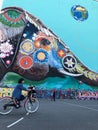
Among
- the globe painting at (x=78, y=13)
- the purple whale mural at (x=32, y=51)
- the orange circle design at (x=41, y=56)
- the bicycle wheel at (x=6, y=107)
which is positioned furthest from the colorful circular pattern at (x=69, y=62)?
the bicycle wheel at (x=6, y=107)

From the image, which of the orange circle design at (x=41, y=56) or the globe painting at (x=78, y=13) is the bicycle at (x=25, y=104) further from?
the globe painting at (x=78, y=13)

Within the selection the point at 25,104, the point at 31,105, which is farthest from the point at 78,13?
the point at 25,104

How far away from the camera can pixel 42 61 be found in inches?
1581

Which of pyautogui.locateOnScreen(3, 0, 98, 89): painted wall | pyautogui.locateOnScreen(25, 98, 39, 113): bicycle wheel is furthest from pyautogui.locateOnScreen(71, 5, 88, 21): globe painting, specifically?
pyautogui.locateOnScreen(25, 98, 39, 113): bicycle wheel

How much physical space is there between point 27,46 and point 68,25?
4.55 m

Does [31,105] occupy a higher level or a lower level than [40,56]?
lower

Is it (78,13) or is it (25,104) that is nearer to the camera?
(25,104)

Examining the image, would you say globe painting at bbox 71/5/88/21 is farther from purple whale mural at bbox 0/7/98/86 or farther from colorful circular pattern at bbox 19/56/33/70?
colorful circular pattern at bbox 19/56/33/70

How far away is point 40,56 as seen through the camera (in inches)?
1583

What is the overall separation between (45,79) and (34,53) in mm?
2571

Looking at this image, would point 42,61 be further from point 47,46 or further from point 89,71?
point 89,71

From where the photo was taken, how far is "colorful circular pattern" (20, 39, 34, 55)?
40.2 metres

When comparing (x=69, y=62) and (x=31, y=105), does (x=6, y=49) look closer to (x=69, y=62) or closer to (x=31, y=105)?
(x=69, y=62)

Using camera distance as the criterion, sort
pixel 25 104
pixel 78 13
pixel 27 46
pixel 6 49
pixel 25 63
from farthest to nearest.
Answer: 1. pixel 78 13
2. pixel 27 46
3. pixel 25 63
4. pixel 6 49
5. pixel 25 104
